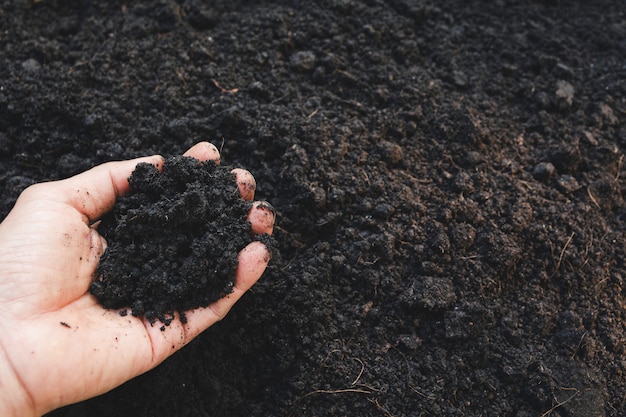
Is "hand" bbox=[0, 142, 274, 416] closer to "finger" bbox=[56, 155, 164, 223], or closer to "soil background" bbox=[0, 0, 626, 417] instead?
"finger" bbox=[56, 155, 164, 223]

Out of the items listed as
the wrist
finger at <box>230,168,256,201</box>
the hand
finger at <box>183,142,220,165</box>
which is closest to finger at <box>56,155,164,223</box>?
the hand

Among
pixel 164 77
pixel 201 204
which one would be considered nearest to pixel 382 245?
pixel 201 204

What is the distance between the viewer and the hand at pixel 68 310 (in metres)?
1.84

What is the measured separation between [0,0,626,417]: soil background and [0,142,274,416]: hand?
29 cm

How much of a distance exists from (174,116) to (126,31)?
23.0 inches

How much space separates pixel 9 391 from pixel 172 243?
0.68 metres

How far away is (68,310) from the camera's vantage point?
1.97 m

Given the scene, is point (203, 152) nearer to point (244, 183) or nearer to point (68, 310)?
point (244, 183)

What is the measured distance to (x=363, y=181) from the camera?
8.30 feet

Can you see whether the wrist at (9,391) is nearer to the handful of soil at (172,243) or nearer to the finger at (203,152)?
the handful of soil at (172,243)

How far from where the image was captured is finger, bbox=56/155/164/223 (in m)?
2.11

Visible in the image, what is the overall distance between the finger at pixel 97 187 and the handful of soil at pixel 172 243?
0.16 ft

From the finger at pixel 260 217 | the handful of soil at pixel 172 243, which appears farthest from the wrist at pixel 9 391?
the finger at pixel 260 217

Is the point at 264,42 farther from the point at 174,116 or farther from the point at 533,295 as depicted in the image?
the point at 533,295
